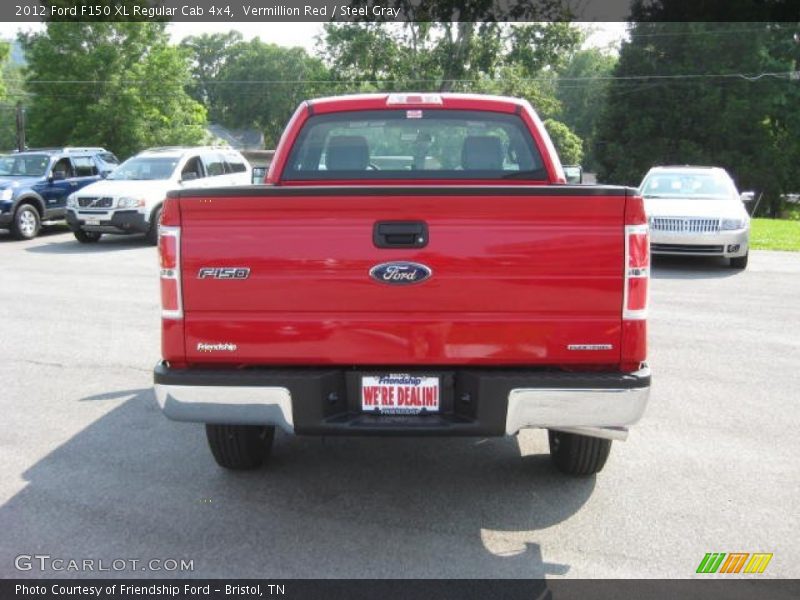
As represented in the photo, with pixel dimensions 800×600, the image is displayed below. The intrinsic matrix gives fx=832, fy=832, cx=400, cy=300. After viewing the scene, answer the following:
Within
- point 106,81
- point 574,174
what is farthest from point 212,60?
point 574,174

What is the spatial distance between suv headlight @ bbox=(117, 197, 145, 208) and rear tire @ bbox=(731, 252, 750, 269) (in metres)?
10.9

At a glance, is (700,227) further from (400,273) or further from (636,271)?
(400,273)

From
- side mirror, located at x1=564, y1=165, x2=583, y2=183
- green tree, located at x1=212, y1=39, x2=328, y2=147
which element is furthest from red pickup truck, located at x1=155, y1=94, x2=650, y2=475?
green tree, located at x1=212, y1=39, x2=328, y2=147

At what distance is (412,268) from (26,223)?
16513 millimetres

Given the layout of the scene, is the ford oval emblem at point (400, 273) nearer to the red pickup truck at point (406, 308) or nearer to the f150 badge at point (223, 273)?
the red pickup truck at point (406, 308)

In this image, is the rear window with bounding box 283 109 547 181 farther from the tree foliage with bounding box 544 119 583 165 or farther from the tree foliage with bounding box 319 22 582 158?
the tree foliage with bounding box 544 119 583 165

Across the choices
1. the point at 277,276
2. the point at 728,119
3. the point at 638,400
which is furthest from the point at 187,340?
the point at 728,119

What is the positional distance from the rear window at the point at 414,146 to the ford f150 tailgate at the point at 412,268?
174 cm

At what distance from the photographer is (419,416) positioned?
368 cm

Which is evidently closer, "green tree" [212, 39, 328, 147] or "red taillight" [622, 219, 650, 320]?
"red taillight" [622, 219, 650, 320]

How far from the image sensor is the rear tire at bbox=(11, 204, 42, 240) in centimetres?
1750

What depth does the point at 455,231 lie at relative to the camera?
3490mm

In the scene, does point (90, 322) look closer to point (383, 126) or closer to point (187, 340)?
point (383, 126)

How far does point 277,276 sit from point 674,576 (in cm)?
207
